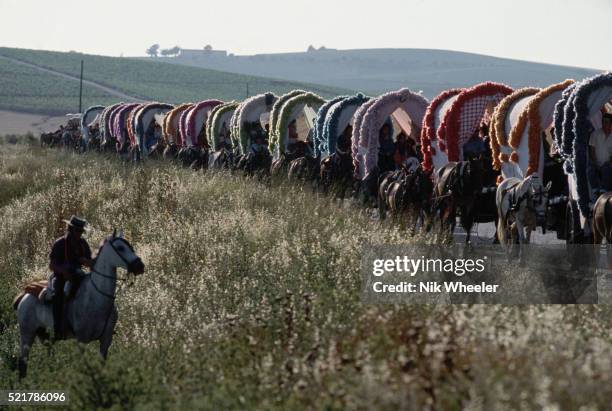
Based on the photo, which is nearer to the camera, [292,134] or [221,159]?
[292,134]

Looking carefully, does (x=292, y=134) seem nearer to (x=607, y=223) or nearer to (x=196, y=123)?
(x=196, y=123)

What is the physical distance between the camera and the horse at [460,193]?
685 inches

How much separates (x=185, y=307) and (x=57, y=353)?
1.78 m

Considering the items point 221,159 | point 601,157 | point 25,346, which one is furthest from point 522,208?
point 221,159

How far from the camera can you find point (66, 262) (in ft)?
34.9

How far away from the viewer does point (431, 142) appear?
2077 cm

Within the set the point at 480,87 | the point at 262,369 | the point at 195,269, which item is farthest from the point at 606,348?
the point at 480,87

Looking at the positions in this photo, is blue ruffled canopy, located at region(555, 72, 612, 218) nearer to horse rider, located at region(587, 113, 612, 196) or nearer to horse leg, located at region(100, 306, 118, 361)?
horse rider, located at region(587, 113, 612, 196)

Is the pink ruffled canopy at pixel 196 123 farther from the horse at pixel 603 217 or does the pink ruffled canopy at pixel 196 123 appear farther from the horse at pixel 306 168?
the horse at pixel 603 217

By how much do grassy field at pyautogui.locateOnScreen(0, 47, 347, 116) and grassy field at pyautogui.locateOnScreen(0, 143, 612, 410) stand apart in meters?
114

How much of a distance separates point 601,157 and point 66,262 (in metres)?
7.31

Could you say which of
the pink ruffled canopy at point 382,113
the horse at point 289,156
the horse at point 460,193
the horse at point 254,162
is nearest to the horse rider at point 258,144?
the horse at point 254,162

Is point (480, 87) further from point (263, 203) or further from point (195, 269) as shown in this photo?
point (195, 269)

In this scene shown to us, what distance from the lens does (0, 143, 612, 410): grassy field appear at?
5.48 meters
